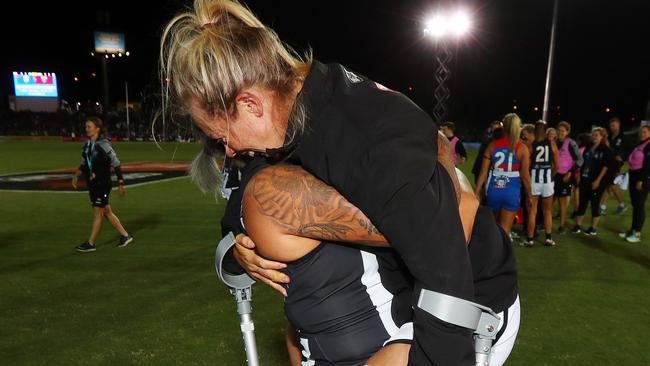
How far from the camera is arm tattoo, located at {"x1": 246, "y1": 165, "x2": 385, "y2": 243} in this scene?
1209 mm

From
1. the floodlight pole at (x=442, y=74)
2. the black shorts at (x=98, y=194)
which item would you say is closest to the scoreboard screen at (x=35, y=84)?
the floodlight pole at (x=442, y=74)

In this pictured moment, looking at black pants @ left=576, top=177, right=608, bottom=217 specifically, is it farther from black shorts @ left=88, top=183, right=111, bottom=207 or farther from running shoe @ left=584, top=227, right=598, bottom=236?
black shorts @ left=88, top=183, right=111, bottom=207

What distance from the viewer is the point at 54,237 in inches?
324

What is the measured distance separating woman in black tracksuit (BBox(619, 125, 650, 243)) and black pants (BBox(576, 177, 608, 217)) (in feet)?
2.05

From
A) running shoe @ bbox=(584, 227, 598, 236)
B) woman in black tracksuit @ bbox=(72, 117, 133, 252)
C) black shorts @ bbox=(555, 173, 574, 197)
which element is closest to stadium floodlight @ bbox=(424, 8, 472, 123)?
black shorts @ bbox=(555, 173, 574, 197)

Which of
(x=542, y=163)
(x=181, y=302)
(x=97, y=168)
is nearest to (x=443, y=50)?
(x=542, y=163)

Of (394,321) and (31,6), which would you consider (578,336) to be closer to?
(394,321)

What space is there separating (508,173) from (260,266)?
6671 mm

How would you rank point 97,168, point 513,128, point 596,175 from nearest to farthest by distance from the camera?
point 513,128 < point 97,168 < point 596,175

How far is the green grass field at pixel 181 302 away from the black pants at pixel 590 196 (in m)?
0.48

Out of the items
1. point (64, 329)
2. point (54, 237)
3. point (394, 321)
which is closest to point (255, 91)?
point (394, 321)

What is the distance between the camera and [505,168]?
7.41 m

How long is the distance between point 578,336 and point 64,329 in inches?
189

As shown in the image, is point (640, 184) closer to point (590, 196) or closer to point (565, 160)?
point (590, 196)
